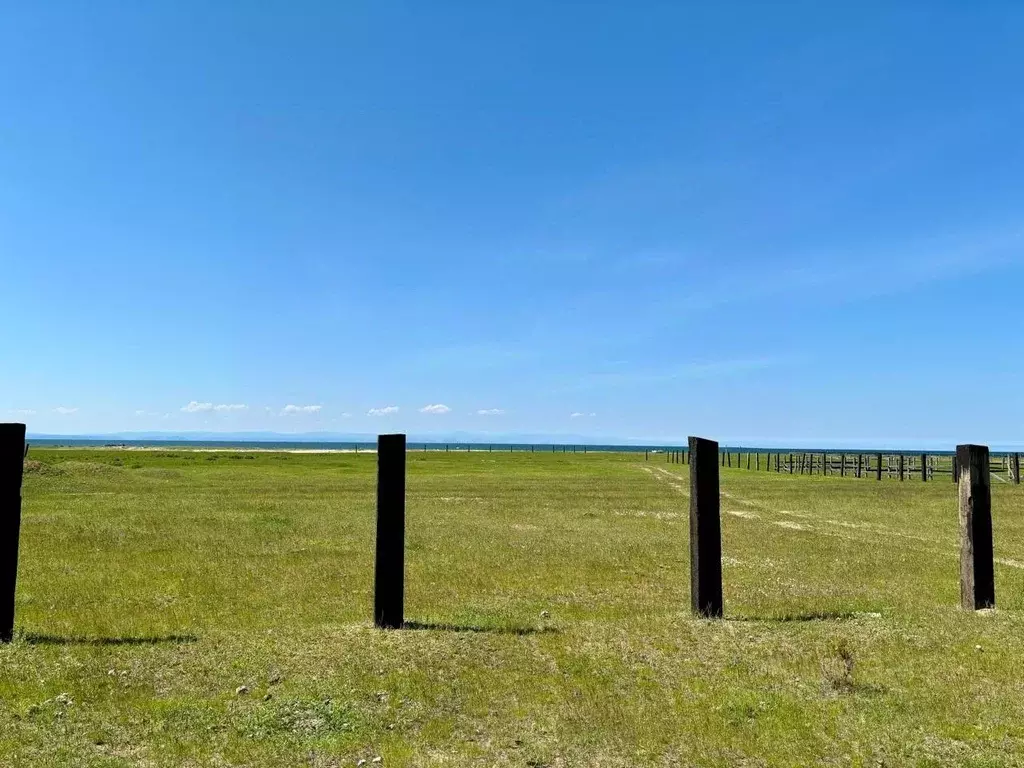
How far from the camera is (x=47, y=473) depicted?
3981 centimetres

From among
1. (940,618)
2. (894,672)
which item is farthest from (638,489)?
(894,672)

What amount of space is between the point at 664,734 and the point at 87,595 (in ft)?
33.0

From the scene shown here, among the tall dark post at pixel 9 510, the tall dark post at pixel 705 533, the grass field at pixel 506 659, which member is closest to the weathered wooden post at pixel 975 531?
the grass field at pixel 506 659

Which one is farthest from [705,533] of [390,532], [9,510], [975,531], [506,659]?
[9,510]

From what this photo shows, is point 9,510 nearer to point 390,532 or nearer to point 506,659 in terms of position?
point 390,532

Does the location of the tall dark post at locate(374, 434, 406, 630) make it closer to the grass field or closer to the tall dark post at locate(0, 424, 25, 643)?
the grass field

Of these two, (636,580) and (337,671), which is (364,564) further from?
(337,671)

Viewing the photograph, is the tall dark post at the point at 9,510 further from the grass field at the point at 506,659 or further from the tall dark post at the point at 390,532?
the tall dark post at the point at 390,532

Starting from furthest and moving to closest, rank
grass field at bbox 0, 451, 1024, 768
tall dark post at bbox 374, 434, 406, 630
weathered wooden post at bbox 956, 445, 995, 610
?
weathered wooden post at bbox 956, 445, 995, 610 < tall dark post at bbox 374, 434, 406, 630 < grass field at bbox 0, 451, 1024, 768

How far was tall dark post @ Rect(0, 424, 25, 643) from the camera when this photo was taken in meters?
8.46

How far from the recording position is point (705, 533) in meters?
9.83

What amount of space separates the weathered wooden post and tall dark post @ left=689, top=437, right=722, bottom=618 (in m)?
3.58

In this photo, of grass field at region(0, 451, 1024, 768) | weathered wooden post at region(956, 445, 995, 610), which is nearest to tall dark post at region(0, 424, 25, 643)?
grass field at region(0, 451, 1024, 768)

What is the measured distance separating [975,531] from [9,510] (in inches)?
505
